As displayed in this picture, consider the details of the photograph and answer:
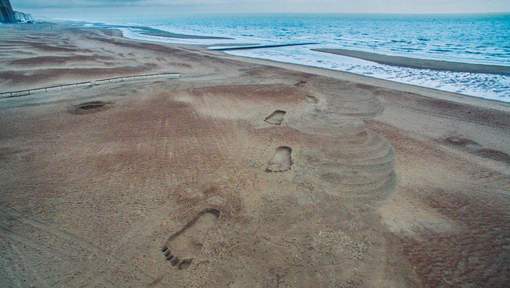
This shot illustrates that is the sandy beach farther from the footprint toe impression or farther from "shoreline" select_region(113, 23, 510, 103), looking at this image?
"shoreline" select_region(113, 23, 510, 103)

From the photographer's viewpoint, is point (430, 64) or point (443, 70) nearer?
point (443, 70)

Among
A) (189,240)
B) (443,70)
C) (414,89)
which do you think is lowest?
(189,240)

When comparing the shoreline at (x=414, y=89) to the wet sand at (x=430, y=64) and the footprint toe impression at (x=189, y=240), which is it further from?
the footprint toe impression at (x=189, y=240)

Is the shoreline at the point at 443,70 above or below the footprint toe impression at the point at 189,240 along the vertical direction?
above

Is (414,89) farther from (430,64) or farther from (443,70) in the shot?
(430,64)

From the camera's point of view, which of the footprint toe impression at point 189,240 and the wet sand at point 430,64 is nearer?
the footprint toe impression at point 189,240

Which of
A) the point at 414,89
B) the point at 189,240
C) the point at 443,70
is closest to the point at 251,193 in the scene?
the point at 189,240

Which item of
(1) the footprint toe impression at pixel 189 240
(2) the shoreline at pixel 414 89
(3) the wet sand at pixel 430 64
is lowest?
(1) the footprint toe impression at pixel 189 240

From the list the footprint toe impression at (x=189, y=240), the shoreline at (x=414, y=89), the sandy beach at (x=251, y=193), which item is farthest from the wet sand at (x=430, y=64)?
the footprint toe impression at (x=189, y=240)

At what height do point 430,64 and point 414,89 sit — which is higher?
point 430,64
